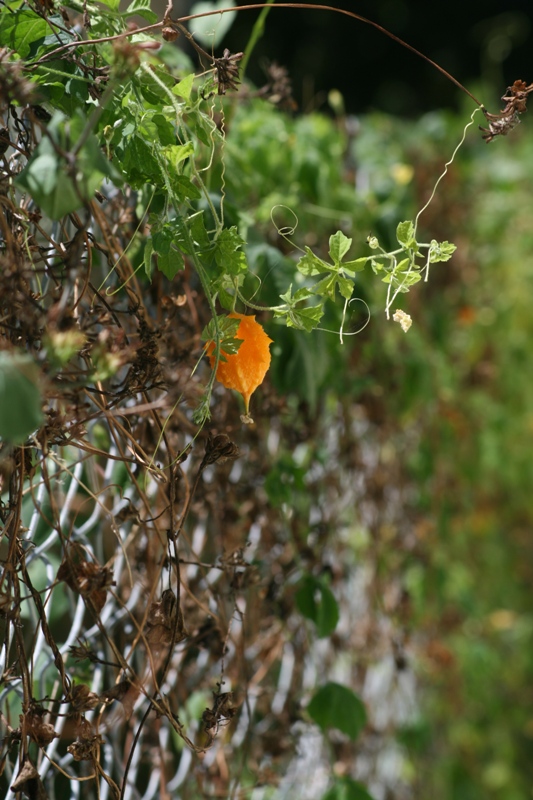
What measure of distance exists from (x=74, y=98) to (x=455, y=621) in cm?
158

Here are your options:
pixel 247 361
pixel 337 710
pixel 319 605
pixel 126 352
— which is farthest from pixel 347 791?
pixel 126 352

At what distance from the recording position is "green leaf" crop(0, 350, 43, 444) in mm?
436

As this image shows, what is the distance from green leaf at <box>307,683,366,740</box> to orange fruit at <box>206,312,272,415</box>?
566mm

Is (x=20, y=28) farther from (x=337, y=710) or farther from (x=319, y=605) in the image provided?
(x=337, y=710)

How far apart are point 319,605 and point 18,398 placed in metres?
0.72

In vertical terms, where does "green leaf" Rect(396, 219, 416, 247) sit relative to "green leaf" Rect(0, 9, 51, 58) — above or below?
below

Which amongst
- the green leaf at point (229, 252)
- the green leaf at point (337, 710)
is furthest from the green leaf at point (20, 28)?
the green leaf at point (337, 710)

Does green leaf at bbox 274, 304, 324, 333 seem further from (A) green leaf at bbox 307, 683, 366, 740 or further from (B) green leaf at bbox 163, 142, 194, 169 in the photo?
(A) green leaf at bbox 307, 683, 366, 740

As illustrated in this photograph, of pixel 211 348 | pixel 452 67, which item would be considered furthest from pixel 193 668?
pixel 452 67

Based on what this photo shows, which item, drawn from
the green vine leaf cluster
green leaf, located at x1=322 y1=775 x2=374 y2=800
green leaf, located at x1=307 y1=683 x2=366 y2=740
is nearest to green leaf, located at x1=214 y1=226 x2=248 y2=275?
the green vine leaf cluster

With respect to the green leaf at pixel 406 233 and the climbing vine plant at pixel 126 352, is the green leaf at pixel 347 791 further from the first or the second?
the green leaf at pixel 406 233

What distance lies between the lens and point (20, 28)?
2.09ft

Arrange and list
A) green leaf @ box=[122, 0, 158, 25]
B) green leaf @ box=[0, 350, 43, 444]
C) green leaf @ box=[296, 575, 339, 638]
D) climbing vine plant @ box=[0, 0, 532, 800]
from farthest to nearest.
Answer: green leaf @ box=[296, 575, 339, 638], green leaf @ box=[122, 0, 158, 25], climbing vine plant @ box=[0, 0, 532, 800], green leaf @ box=[0, 350, 43, 444]

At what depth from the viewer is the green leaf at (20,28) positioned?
0.63 metres
